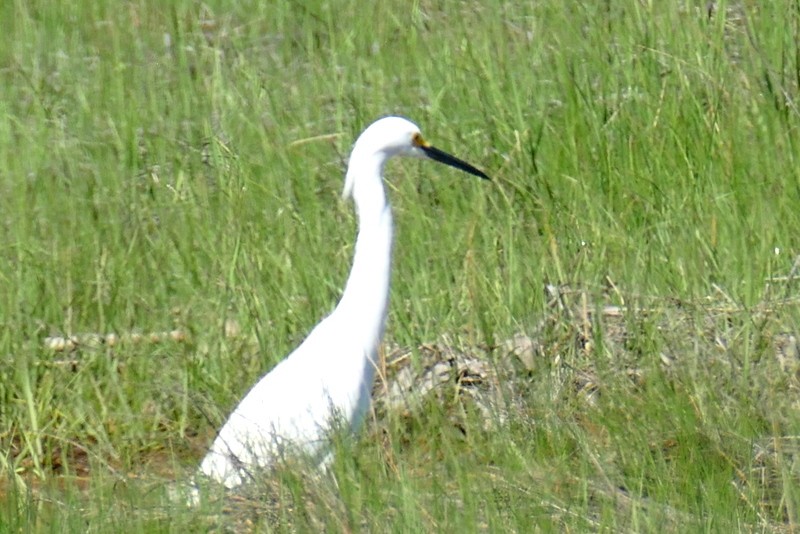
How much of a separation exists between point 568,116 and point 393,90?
0.86m

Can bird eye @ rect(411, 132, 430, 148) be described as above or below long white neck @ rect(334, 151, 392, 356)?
above

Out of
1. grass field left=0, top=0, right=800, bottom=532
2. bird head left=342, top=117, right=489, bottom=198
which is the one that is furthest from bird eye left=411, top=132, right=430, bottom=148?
grass field left=0, top=0, right=800, bottom=532

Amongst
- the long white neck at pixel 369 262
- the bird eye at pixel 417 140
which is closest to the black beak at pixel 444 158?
the bird eye at pixel 417 140

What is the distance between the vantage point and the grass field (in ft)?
9.81

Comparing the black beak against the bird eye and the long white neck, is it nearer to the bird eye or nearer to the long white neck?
the bird eye

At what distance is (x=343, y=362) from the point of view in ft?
12.4

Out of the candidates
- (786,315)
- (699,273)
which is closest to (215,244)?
(699,273)

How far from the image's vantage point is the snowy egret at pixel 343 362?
365 centimetres

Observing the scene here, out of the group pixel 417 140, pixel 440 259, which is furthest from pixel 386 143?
pixel 440 259

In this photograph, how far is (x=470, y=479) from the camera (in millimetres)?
2914

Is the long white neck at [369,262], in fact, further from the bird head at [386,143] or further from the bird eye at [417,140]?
the bird eye at [417,140]

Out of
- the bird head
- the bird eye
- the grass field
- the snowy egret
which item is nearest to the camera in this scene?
the grass field

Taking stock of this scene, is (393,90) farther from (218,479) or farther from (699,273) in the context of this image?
(218,479)

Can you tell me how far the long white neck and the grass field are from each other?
27 centimetres
